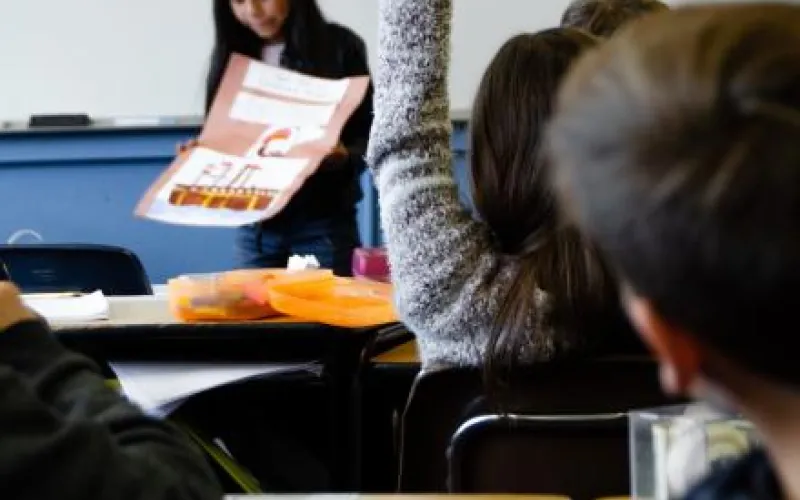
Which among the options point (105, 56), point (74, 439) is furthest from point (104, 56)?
point (74, 439)

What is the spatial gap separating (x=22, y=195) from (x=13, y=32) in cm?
49

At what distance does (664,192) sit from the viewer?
44 centimetres

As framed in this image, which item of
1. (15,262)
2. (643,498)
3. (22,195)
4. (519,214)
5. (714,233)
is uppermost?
(714,233)

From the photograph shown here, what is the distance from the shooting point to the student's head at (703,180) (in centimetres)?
43

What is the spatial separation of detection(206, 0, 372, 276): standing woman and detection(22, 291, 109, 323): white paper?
558 millimetres

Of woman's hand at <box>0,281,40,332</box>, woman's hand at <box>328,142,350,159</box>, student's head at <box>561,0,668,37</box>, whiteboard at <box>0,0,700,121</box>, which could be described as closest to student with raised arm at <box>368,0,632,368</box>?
student's head at <box>561,0,668,37</box>

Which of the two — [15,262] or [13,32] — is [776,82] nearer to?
[15,262]

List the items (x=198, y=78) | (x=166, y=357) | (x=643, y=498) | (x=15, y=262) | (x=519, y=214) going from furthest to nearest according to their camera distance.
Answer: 1. (x=198, y=78)
2. (x=15, y=262)
3. (x=166, y=357)
4. (x=519, y=214)
5. (x=643, y=498)

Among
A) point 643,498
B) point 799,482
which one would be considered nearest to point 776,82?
point 799,482

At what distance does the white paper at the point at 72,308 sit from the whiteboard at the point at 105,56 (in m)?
1.80

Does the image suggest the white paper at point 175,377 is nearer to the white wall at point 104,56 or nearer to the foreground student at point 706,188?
the foreground student at point 706,188

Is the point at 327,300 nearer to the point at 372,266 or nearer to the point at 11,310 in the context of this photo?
the point at 372,266

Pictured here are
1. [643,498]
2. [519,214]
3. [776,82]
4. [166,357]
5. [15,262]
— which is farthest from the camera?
[15,262]

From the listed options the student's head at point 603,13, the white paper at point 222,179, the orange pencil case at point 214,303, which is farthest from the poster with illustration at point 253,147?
the student's head at point 603,13
